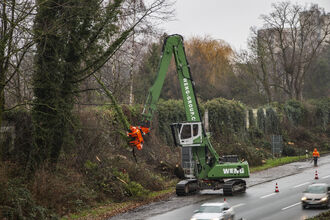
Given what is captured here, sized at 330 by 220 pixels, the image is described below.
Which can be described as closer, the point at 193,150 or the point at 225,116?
the point at 193,150

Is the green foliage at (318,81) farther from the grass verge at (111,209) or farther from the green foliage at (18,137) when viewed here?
the green foliage at (18,137)

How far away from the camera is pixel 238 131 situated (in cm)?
4844

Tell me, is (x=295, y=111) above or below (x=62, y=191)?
above

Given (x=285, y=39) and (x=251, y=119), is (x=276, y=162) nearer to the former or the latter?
(x=251, y=119)

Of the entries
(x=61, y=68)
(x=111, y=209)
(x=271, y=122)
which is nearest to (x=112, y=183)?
(x=111, y=209)

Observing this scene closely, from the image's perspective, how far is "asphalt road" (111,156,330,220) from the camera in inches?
899

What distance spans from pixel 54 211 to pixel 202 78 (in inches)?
1941

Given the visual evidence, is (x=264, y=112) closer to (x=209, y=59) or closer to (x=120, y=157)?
(x=209, y=59)

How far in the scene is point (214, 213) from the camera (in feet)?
64.5

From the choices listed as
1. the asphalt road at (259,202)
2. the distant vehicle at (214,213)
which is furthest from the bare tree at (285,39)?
the distant vehicle at (214,213)

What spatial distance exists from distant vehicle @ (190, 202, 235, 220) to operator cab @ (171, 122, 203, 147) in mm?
7256

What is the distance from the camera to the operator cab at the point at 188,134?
27.0 meters

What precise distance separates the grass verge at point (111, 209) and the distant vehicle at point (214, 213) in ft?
17.6

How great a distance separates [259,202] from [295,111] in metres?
34.8
